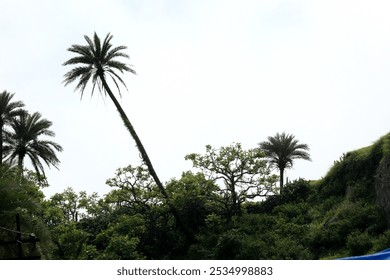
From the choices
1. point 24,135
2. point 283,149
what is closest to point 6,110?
point 24,135

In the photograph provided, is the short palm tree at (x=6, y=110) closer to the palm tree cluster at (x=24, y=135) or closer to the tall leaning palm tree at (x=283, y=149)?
the palm tree cluster at (x=24, y=135)

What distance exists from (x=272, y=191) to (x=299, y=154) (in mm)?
9695

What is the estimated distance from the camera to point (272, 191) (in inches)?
1555

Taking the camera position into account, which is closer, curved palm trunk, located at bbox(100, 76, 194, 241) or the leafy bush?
the leafy bush

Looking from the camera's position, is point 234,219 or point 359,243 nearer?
point 359,243

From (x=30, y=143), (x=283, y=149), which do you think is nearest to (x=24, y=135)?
(x=30, y=143)

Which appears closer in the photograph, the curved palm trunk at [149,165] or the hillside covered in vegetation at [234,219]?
the hillside covered in vegetation at [234,219]

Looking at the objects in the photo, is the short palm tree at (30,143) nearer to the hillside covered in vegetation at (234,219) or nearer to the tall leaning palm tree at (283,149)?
the hillside covered in vegetation at (234,219)

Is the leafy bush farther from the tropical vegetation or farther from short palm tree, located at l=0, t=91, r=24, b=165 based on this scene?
short palm tree, located at l=0, t=91, r=24, b=165

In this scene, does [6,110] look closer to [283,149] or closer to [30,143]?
[30,143]

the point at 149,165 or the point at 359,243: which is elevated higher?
the point at 149,165

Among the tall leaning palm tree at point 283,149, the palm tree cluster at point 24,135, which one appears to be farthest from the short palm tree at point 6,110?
the tall leaning palm tree at point 283,149

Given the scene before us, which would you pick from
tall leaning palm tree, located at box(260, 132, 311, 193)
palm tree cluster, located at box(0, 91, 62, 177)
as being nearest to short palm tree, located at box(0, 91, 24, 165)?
palm tree cluster, located at box(0, 91, 62, 177)

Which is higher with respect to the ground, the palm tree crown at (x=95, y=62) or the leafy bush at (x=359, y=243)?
the palm tree crown at (x=95, y=62)
